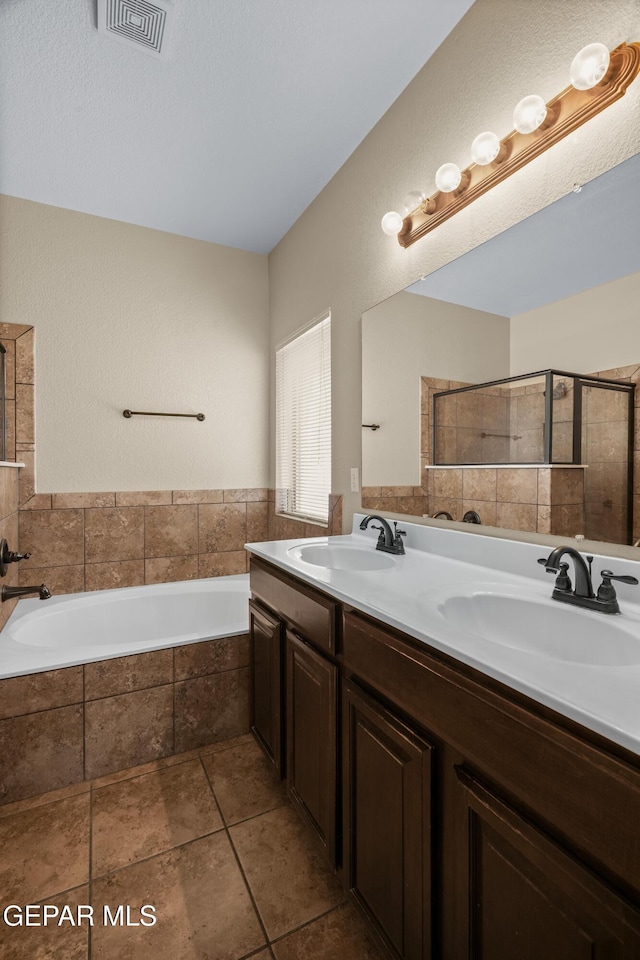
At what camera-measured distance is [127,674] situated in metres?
1.83

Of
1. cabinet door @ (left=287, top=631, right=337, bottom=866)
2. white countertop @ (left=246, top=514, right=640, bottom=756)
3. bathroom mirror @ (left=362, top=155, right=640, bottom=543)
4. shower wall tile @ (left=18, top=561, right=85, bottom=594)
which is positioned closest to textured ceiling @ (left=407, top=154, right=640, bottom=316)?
bathroom mirror @ (left=362, top=155, right=640, bottom=543)

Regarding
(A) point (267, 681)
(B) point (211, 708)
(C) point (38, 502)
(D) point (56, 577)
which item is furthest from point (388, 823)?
(C) point (38, 502)

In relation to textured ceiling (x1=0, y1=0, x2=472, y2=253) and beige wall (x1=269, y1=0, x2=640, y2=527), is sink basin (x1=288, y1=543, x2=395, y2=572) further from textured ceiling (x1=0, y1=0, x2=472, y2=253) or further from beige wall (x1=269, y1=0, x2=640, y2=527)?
textured ceiling (x1=0, y1=0, x2=472, y2=253)

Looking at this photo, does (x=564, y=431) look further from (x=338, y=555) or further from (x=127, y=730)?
(x=127, y=730)

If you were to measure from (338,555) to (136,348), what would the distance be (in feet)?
5.74

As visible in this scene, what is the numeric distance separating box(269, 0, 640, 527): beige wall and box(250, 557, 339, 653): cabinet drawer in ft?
1.91

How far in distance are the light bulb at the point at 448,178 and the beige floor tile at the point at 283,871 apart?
2.10 m

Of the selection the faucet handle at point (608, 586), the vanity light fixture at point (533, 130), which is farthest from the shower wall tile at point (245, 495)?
the faucet handle at point (608, 586)

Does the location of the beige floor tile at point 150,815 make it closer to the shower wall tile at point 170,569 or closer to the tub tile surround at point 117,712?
the tub tile surround at point 117,712

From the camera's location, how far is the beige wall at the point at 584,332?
1.05 meters

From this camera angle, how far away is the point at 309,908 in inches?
49.6

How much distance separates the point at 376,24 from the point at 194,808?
107 inches

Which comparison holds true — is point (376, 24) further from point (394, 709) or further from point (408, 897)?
point (408, 897)

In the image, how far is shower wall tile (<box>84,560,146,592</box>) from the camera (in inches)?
98.3
